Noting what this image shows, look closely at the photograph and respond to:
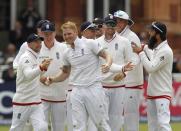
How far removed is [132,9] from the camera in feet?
106

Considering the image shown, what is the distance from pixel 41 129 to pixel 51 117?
3.70 feet

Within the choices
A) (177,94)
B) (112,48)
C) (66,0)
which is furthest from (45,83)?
(66,0)

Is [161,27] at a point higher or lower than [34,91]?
higher

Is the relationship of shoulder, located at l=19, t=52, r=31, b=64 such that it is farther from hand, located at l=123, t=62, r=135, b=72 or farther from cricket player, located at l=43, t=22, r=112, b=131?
hand, located at l=123, t=62, r=135, b=72

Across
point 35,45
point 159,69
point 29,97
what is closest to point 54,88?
point 29,97

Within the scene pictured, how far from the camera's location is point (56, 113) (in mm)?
17531

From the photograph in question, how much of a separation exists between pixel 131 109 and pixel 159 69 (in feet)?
5.73

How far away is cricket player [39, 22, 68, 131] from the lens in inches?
686

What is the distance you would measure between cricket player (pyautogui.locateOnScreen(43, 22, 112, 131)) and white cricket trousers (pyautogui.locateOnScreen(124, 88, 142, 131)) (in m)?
1.99

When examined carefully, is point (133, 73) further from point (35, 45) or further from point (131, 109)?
point (35, 45)

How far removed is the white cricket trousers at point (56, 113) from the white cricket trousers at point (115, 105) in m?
Answer: 0.88

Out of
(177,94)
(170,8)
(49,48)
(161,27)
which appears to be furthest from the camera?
(170,8)

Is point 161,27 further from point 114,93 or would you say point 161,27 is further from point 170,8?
point 170,8

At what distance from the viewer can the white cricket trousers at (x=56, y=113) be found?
17.5m
